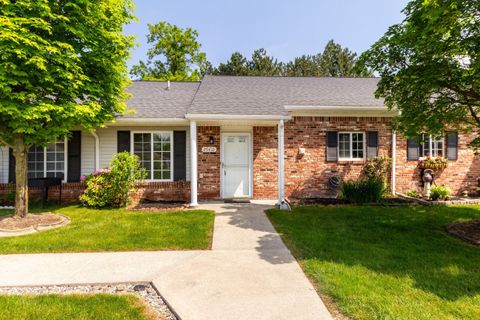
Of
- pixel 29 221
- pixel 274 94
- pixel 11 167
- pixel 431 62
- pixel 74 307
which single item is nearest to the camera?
pixel 74 307

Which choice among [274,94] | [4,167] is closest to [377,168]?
[274,94]

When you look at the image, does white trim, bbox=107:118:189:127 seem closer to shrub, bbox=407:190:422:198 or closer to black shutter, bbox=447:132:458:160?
shrub, bbox=407:190:422:198

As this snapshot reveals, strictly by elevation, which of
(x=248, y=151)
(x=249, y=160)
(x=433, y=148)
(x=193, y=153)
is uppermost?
(x=433, y=148)

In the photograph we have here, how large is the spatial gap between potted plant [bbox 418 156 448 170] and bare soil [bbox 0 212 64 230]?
11624mm

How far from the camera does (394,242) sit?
485cm

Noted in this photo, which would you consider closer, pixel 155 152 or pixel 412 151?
pixel 155 152

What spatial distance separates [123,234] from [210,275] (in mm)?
2730

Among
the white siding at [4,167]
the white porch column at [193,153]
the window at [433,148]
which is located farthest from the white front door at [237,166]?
the white siding at [4,167]

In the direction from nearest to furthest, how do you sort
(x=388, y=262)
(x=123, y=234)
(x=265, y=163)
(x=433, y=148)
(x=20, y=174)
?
(x=388, y=262), (x=123, y=234), (x=20, y=174), (x=265, y=163), (x=433, y=148)

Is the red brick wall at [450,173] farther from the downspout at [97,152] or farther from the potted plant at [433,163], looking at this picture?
the downspout at [97,152]

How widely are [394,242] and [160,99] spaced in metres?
8.96

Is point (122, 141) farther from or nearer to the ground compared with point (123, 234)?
farther from the ground

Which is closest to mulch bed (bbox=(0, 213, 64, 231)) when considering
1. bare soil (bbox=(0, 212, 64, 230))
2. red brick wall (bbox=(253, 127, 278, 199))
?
bare soil (bbox=(0, 212, 64, 230))

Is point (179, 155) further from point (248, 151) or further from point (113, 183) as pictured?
point (248, 151)
